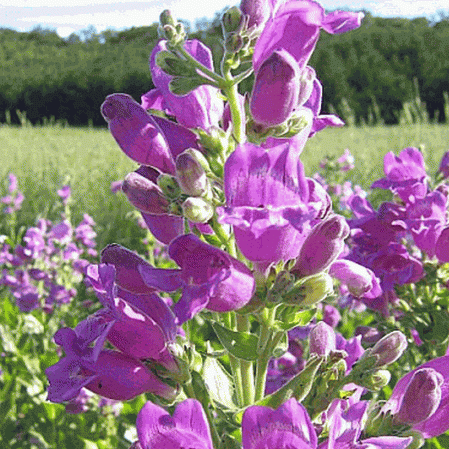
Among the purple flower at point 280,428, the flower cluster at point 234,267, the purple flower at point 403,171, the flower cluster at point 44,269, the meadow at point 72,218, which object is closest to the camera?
the purple flower at point 280,428

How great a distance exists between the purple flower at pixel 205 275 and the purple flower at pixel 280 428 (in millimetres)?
180

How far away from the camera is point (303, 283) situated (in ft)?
3.39

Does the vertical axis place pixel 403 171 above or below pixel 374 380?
above

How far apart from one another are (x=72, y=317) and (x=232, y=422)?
2597 millimetres

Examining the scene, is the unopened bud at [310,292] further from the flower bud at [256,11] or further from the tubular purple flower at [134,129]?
the flower bud at [256,11]

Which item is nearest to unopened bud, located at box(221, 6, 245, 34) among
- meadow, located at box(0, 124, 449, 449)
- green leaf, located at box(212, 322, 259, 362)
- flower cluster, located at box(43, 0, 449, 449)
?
flower cluster, located at box(43, 0, 449, 449)

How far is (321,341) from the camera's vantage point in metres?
1.19

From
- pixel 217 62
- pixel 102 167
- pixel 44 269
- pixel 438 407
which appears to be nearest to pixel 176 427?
pixel 438 407

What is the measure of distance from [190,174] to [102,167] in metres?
7.48

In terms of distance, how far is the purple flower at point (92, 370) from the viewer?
0.99 m

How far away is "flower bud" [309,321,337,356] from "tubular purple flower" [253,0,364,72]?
0.48 metres

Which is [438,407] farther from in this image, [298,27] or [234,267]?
[298,27]

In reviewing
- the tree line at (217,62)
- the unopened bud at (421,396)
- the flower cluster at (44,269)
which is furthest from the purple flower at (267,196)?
the tree line at (217,62)

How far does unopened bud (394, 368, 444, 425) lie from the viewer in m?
1.02
